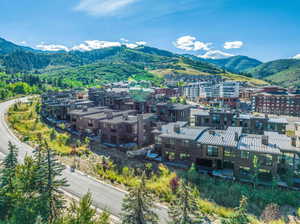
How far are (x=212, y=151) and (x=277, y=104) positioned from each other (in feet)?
295

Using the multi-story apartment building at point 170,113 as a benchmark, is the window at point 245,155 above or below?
below

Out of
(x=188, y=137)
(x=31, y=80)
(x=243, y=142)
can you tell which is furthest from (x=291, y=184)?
(x=31, y=80)

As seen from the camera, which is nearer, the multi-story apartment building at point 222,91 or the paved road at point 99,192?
the paved road at point 99,192

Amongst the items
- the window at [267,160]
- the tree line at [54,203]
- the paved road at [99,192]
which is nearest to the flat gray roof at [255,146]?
the window at [267,160]

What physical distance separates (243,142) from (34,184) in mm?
31607

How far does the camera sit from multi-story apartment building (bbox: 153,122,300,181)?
1255 inches

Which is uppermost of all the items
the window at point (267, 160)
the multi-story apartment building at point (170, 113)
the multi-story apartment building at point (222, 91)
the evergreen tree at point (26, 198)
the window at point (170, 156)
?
the multi-story apartment building at point (222, 91)

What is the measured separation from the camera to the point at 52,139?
52.5 metres

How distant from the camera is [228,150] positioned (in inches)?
1356

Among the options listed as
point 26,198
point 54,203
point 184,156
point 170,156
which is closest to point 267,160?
point 184,156

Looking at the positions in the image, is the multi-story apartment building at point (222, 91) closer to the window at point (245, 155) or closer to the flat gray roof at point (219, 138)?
the flat gray roof at point (219, 138)

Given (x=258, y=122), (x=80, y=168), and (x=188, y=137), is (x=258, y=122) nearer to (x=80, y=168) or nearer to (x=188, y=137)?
(x=188, y=137)

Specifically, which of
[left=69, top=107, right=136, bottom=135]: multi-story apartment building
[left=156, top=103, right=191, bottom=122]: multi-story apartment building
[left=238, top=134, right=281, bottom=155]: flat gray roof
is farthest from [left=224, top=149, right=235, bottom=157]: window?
[left=69, top=107, right=136, bottom=135]: multi-story apartment building

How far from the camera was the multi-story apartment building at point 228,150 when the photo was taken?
31.9 m
